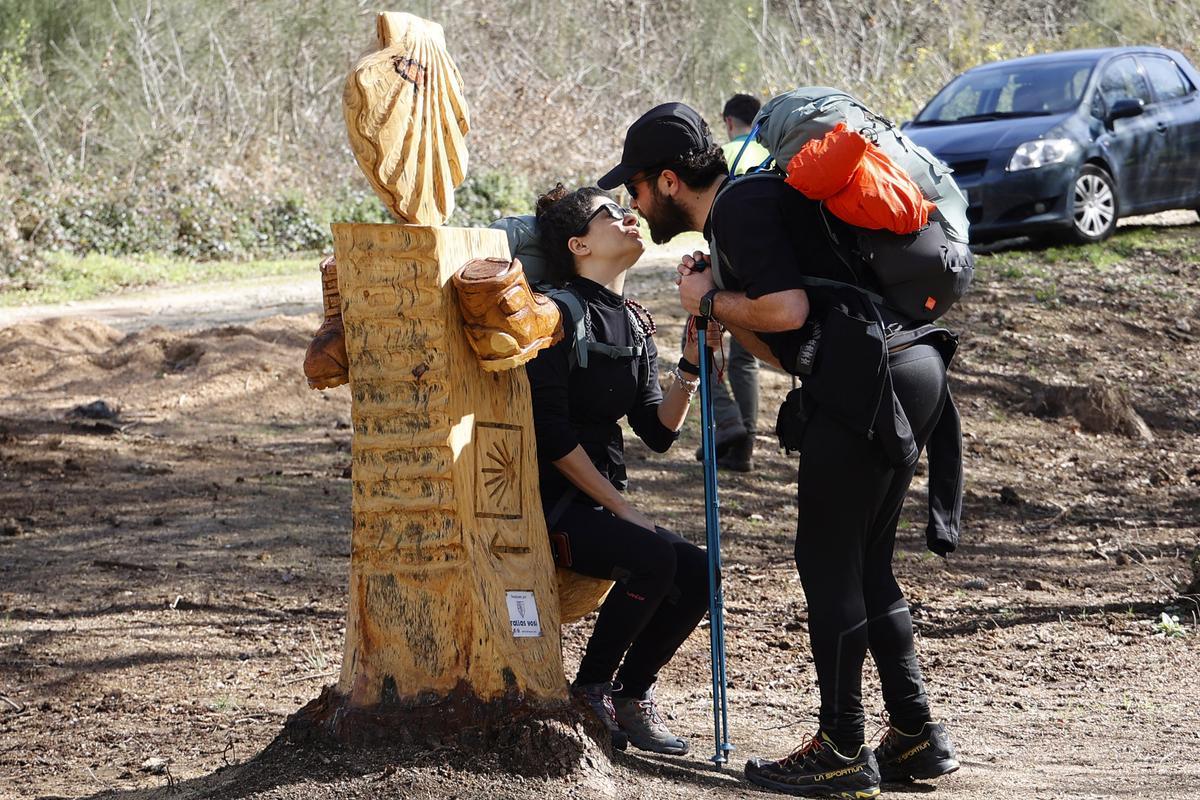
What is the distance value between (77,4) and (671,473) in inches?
595

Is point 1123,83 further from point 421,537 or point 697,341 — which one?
point 421,537

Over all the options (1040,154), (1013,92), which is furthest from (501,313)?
(1013,92)

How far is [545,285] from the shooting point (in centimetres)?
387

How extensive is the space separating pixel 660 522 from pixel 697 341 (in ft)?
11.5

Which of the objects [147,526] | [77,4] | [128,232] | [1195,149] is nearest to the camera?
[147,526]

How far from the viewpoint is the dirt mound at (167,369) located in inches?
364

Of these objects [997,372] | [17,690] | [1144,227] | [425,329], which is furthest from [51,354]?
[1144,227]

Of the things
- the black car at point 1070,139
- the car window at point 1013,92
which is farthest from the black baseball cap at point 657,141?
the car window at point 1013,92

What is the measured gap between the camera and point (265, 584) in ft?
19.7

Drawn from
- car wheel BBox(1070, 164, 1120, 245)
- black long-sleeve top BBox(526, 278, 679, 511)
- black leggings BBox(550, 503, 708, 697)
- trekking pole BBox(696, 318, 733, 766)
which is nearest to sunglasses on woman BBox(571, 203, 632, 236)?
black long-sleeve top BBox(526, 278, 679, 511)

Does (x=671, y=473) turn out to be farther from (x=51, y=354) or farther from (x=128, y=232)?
(x=128, y=232)

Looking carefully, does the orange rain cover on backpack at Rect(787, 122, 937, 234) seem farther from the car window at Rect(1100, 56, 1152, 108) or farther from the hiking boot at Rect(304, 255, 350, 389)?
the car window at Rect(1100, 56, 1152, 108)

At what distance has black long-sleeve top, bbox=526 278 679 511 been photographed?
362 cm

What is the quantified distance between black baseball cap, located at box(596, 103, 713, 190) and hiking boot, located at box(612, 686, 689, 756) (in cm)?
143
